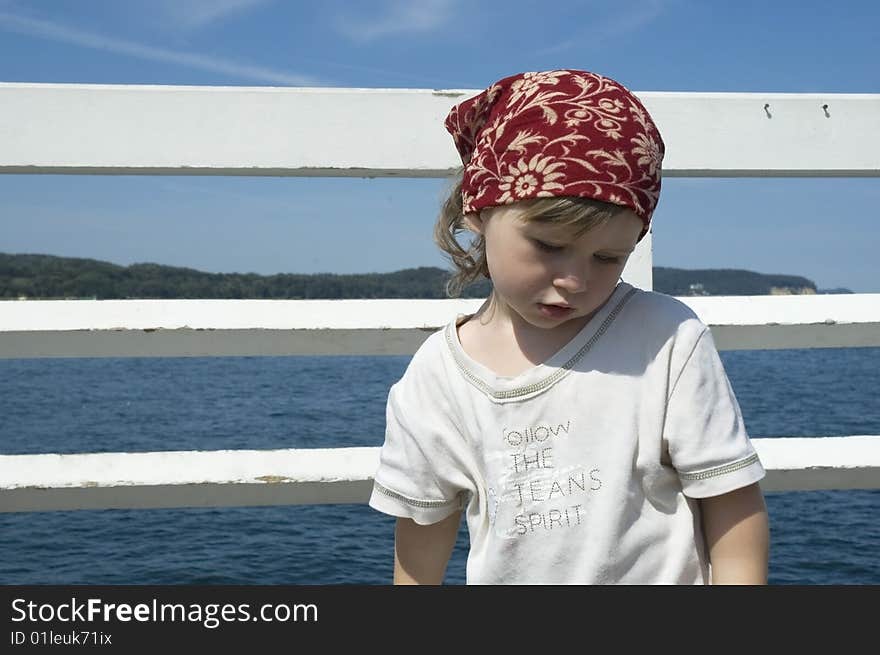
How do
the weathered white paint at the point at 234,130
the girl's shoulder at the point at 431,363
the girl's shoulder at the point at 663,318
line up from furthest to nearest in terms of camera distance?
the weathered white paint at the point at 234,130
the girl's shoulder at the point at 431,363
the girl's shoulder at the point at 663,318

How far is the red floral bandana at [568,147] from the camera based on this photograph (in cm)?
105

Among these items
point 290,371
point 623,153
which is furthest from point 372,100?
point 290,371

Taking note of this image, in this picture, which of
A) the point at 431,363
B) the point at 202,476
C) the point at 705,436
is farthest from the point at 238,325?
the point at 705,436

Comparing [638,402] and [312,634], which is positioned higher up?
[638,402]

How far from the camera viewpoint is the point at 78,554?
254cm

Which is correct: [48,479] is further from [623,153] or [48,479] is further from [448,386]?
[623,153]

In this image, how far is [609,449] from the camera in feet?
3.71

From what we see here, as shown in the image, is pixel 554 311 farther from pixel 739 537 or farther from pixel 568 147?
pixel 739 537

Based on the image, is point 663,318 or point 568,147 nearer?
point 568,147

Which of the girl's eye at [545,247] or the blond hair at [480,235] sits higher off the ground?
the blond hair at [480,235]

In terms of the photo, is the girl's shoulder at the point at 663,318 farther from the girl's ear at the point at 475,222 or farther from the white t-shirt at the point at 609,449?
the girl's ear at the point at 475,222

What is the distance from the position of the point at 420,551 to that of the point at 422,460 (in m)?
0.14

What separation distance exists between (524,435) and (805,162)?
3.65 ft

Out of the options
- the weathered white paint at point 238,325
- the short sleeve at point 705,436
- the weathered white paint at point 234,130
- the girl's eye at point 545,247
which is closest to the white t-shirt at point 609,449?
the short sleeve at point 705,436
